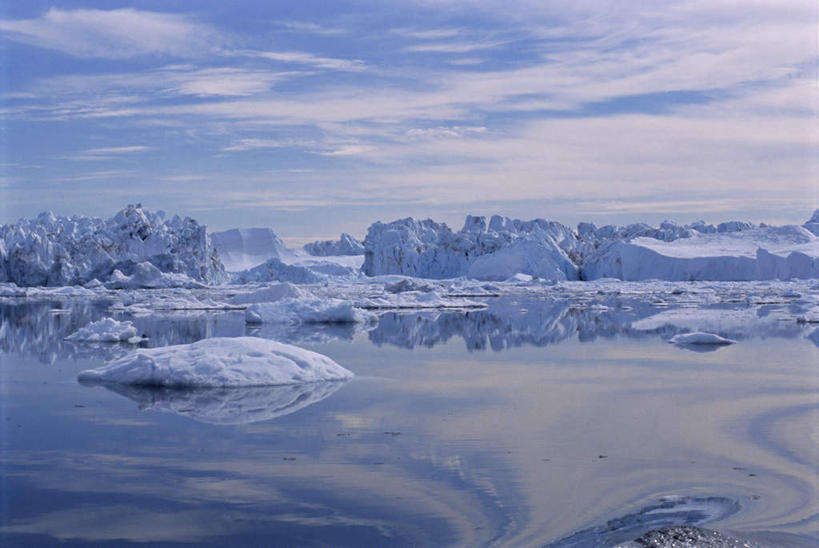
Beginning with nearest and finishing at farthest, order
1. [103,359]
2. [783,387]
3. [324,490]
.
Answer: [324,490] < [783,387] < [103,359]

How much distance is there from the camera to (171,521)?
146 inches

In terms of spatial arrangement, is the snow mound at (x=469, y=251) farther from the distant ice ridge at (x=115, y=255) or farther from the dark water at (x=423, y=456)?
the dark water at (x=423, y=456)

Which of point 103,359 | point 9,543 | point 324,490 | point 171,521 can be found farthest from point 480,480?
point 103,359

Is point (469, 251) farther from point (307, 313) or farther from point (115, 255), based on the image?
point (307, 313)

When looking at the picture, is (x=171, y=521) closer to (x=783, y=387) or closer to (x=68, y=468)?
(x=68, y=468)

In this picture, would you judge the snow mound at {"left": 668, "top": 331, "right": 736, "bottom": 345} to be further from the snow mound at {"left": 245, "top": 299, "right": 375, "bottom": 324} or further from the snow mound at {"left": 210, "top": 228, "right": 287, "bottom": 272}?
the snow mound at {"left": 210, "top": 228, "right": 287, "bottom": 272}

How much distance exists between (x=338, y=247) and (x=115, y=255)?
44.4 m

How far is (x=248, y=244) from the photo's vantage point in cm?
8856

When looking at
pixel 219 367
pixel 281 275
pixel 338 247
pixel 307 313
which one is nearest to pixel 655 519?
pixel 219 367

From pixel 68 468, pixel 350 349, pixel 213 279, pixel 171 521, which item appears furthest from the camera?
pixel 213 279

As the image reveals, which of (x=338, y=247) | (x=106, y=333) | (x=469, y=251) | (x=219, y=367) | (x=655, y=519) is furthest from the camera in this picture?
(x=338, y=247)

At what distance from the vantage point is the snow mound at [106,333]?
11.4 meters

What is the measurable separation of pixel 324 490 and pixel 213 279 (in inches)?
1513

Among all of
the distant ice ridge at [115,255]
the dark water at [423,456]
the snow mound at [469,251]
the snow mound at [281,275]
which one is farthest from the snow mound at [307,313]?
the snow mound at [281,275]
